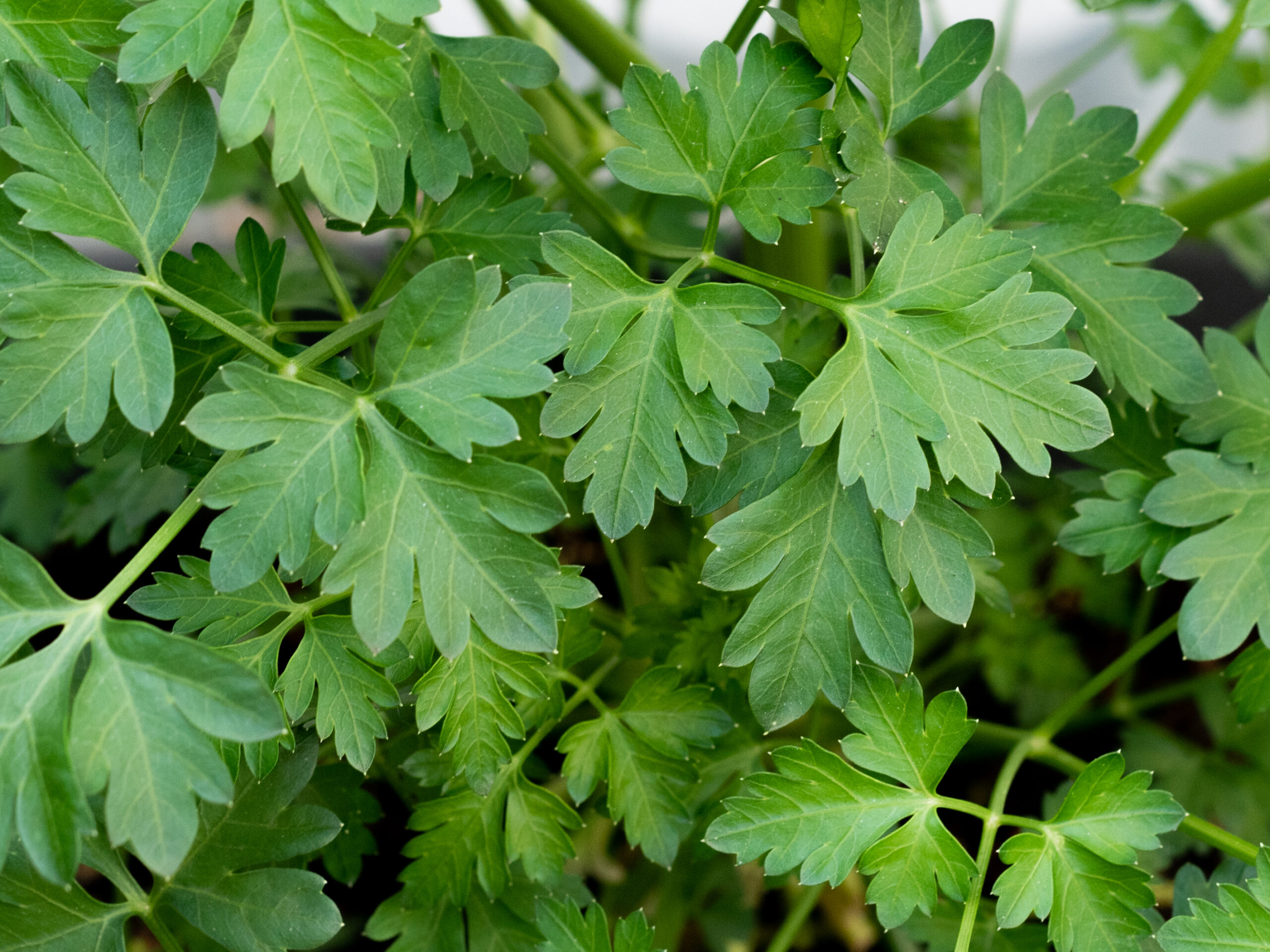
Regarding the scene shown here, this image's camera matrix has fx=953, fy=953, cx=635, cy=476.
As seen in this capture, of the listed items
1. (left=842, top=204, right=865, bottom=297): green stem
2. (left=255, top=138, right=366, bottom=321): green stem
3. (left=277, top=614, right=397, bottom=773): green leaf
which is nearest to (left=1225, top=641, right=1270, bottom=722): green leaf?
(left=842, top=204, right=865, bottom=297): green stem

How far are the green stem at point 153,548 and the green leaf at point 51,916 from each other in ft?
0.68

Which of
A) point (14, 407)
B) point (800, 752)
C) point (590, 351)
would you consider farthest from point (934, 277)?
point (14, 407)

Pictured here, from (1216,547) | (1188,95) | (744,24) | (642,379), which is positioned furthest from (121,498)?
(1188,95)

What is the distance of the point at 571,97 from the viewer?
0.96 m

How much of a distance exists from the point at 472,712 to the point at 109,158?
42cm

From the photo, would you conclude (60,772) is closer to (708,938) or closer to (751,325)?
(751,325)

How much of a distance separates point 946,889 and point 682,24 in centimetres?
167

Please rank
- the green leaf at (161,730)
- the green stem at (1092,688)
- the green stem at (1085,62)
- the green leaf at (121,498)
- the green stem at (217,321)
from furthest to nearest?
the green stem at (1085,62)
the green leaf at (121,498)
the green stem at (1092,688)
the green stem at (217,321)
the green leaf at (161,730)

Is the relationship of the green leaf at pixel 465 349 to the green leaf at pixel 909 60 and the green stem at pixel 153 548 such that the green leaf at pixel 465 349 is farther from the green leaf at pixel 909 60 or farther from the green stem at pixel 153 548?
the green leaf at pixel 909 60

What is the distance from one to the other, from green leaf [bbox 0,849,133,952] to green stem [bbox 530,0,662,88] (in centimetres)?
80

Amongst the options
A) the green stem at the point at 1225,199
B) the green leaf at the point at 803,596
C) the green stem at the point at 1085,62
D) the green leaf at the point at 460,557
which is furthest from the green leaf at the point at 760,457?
the green stem at the point at 1085,62

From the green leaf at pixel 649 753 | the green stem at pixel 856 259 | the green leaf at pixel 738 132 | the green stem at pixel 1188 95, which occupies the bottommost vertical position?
the green leaf at pixel 649 753

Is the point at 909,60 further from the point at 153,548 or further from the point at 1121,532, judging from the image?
the point at 153,548

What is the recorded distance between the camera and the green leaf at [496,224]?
713 mm
